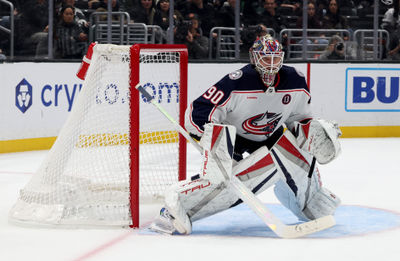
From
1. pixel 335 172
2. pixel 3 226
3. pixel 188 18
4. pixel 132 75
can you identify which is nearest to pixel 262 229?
pixel 132 75

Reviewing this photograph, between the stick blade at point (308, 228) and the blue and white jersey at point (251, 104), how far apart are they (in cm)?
52

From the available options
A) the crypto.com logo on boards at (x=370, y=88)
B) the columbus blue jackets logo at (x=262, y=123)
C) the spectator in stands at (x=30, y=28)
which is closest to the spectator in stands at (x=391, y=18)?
the crypto.com logo on boards at (x=370, y=88)

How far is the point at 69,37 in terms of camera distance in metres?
7.71

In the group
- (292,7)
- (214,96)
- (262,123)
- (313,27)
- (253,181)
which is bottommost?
(253,181)

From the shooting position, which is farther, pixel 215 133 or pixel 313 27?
pixel 313 27

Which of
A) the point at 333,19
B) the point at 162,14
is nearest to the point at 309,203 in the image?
the point at 162,14

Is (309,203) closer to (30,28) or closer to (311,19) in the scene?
(30,28)

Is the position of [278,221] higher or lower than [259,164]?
lower

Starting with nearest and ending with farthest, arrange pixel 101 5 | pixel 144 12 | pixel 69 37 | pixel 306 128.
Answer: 1. pixel 306 128
2. pixel 69 37
3. pixel 101 5
4. pixel 144 12

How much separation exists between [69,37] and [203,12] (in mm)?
1713

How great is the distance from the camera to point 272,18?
890 centimetres

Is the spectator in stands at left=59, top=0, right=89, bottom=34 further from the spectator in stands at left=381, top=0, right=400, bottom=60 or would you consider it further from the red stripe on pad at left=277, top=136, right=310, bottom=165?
the red stripe on pad at left=277, top=136, right=310, bottom=165

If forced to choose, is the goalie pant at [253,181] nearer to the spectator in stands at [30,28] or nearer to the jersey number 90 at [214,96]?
the jersey number 90 at [214,96]

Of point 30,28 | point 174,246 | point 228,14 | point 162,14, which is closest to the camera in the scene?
point 174,246
